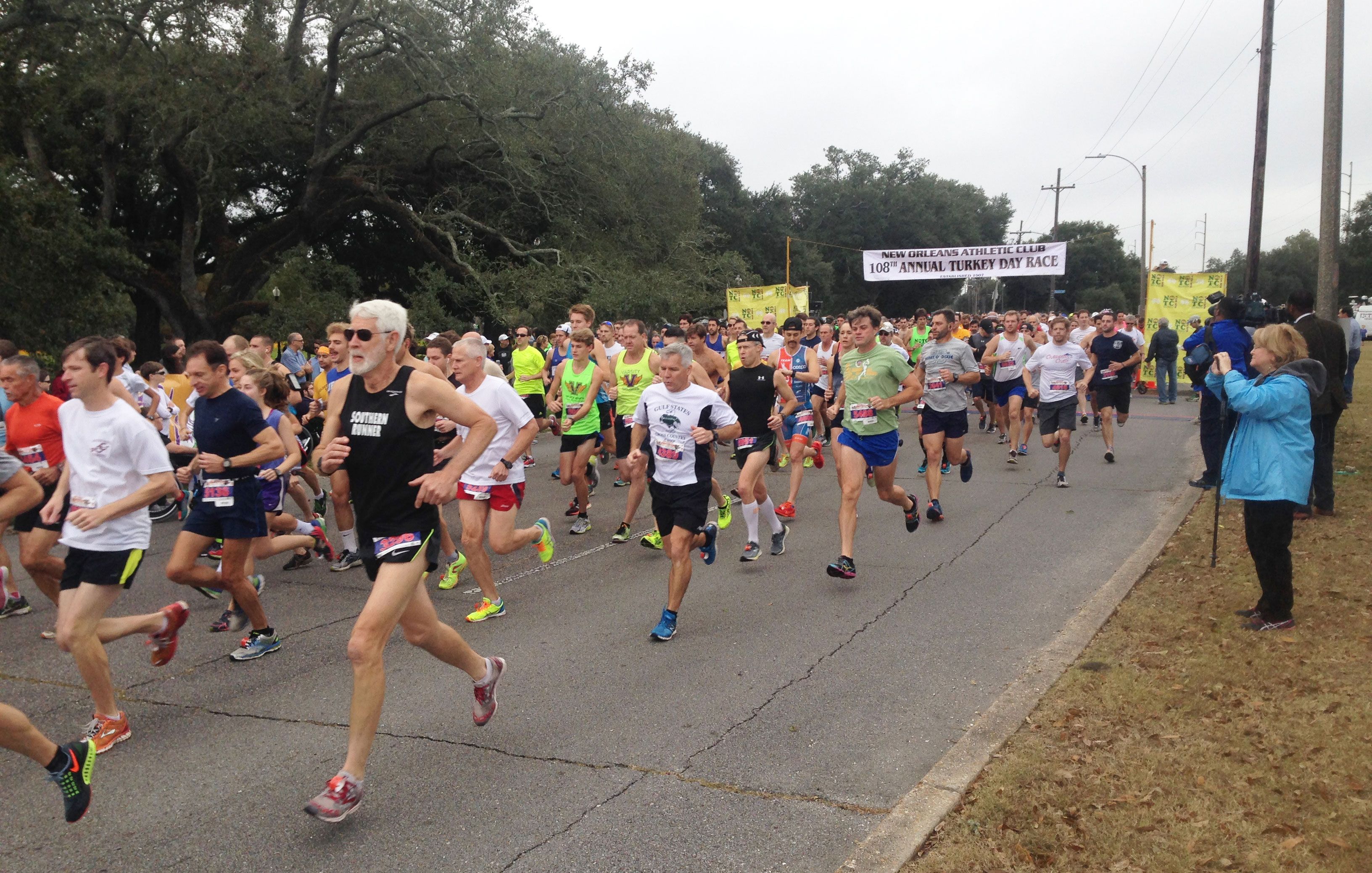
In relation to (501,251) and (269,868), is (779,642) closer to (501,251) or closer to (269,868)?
(269,868)

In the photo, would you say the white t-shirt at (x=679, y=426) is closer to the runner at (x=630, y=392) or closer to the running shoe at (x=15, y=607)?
the runner at (x=630, y=392)

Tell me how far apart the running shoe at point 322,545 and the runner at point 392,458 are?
13.7 feet

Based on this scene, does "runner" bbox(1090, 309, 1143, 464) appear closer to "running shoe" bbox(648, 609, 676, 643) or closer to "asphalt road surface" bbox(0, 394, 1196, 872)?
"asphalt road surface" bbox(0, 394, 1196, 872)

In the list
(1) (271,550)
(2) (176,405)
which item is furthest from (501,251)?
(1) (271,550)

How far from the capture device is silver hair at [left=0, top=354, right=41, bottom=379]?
617 cm

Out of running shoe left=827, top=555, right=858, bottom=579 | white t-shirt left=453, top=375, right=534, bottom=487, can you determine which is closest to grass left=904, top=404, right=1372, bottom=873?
running shoe left=827, top=555, right=858, bottom=579

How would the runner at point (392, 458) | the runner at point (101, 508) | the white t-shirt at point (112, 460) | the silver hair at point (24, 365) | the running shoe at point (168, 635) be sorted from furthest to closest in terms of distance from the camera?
1. the silver hair at point (24, 365)
2. the running shoe at point (168, 635)
3. the white t-shirt at point (112, 460)
4. the runner at point (101, 508)
5. the runner at point (392, 458)

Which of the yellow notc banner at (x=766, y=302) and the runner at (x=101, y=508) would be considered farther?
the yellow notc banner at (x=766, y=302)

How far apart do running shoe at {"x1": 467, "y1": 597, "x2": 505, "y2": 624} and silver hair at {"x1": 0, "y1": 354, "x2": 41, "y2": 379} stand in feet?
10.4

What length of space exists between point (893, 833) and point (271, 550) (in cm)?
476

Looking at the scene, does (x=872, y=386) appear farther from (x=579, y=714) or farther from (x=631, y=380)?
(x=579, y=714)

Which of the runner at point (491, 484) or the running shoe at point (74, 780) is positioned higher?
the runner at point (491, 484)

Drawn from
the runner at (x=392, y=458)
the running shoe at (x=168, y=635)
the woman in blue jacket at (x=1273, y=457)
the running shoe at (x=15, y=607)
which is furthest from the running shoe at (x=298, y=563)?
the woman in blue jacket at (x=1273, y=457)

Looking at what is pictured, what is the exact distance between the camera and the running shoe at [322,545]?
8094mm
